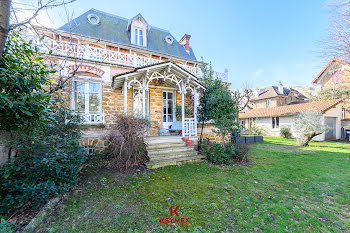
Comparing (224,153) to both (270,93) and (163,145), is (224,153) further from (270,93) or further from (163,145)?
(270,93)

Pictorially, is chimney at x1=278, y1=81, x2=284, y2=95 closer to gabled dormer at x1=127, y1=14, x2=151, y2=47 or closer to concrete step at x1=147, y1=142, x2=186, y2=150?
gabled dormer at x1=127, y1=14, x2=151, y2=47

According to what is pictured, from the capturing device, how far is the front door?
9.17 meters

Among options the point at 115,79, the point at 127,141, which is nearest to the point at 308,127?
the point at 127,141

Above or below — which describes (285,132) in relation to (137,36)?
below

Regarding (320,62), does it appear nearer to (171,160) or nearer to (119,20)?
(171,160)

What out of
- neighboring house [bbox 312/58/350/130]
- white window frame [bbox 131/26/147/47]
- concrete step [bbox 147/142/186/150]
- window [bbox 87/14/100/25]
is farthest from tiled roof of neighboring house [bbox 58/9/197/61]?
neighboring house [bbox 312/58/350/130]

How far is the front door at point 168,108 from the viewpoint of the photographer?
9.17 m

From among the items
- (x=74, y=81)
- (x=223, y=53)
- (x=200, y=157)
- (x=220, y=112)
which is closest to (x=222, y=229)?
(x=200, y=157)

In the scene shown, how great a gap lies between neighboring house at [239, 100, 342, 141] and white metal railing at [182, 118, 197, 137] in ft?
40.5

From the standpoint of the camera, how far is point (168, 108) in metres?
9.39

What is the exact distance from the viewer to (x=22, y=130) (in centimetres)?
298

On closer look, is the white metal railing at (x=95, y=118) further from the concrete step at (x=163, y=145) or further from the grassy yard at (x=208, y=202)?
the concrete step at (x=163, y=145)

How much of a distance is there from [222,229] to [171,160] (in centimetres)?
336

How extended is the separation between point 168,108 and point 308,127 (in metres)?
10.2
